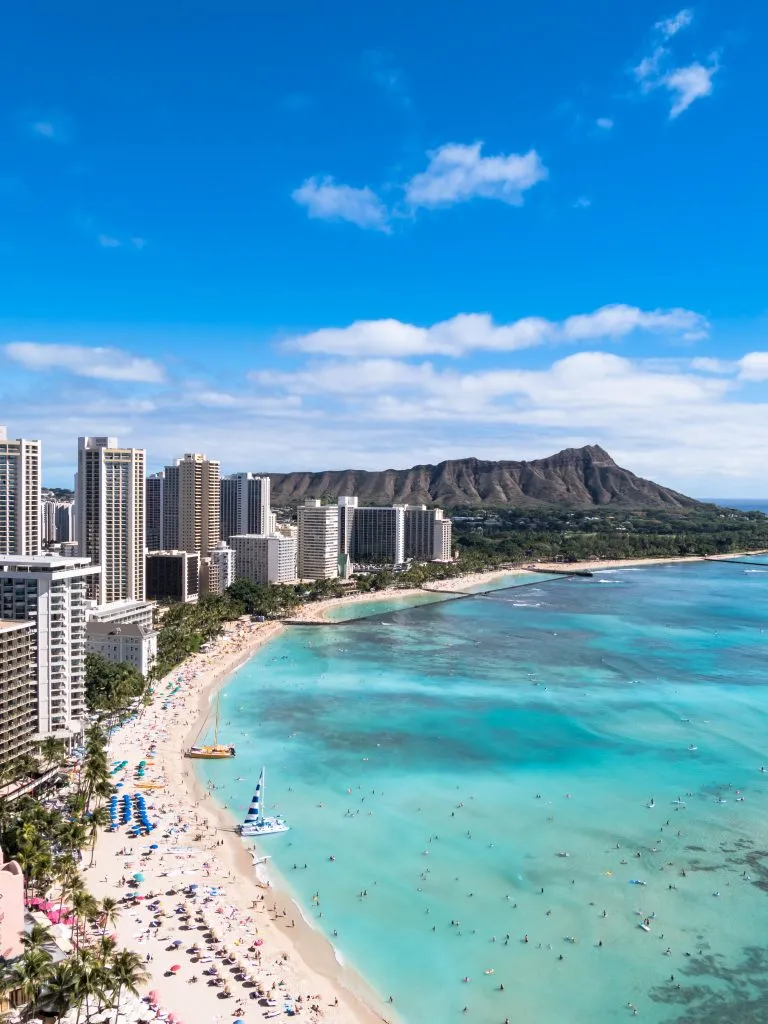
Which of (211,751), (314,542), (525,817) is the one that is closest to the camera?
(525,817)

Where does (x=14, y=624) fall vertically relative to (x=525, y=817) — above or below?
above

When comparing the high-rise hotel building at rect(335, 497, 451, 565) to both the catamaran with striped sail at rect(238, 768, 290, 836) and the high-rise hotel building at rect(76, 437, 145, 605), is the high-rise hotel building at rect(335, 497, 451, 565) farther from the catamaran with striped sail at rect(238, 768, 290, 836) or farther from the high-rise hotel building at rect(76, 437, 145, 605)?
the catamaran with striped sail at rect(238, 768, 290, 836)

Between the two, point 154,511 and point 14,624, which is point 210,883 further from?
point 154,511

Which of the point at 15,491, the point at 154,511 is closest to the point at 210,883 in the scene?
the point at 15,491

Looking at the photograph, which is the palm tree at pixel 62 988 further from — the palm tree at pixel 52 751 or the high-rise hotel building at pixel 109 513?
the high-rise hotel building at pixel 109 513

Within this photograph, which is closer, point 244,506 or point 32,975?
point 32,975

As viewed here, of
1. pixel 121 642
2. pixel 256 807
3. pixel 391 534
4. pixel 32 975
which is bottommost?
pixel 256 807

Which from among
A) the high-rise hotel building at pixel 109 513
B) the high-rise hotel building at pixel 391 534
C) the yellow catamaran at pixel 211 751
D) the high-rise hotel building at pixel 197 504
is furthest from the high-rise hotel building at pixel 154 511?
the yellow catamaran at pixel 211 751

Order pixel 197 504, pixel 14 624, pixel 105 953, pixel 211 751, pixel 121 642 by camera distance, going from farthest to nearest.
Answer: pixel 197 504
pixel 121 642
pixel 211 751
pixel 14 624
pixel 105 953

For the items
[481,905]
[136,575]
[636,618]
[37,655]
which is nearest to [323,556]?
[136,575]
